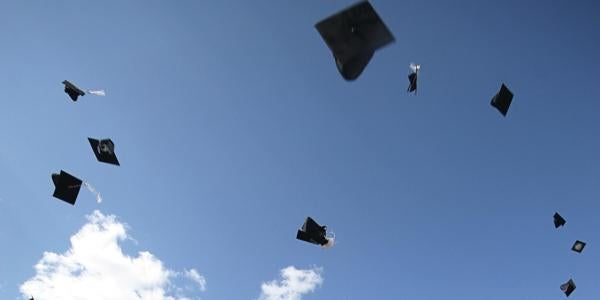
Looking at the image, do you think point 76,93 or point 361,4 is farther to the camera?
point 76,93

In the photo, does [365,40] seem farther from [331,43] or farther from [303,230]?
[303,230]

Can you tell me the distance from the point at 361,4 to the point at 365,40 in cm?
47

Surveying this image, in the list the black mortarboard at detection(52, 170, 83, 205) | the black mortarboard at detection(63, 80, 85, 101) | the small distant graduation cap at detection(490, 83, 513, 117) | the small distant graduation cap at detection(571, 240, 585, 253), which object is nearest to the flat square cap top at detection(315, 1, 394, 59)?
the small distant graduation cap at detection(490, 83, 513, 117)

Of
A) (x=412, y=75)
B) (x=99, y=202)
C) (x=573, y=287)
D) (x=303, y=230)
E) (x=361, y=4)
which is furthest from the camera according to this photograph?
(x=573, y=287)

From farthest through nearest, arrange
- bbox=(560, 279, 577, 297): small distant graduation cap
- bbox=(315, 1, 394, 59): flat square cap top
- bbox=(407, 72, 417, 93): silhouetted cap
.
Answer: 1. bbox=(560, 279, 577, 297): small distant graduation cap
2. bbox=(407, 72, 417, 93): silhouetted cap
3. bbox=(315, 1, 394, 59): flat square cap top

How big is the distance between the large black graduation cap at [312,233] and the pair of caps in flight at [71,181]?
4218 millimetres

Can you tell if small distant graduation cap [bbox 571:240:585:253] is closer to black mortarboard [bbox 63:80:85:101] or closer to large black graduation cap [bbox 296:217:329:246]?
large black graduation cap [bbox 296:217:329:246]

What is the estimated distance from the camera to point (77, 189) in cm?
740

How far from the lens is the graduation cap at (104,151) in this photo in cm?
766

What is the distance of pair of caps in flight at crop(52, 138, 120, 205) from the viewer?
23.9 ft

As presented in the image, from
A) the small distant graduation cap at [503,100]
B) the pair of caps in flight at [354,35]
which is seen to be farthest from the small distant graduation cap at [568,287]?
the pair of caps in flight at [354,35]

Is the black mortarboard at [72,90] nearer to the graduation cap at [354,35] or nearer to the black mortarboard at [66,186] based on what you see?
the black mortarboard at [66,186]

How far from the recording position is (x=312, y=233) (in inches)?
307

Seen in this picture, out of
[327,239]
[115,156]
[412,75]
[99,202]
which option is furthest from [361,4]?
[115,156]
